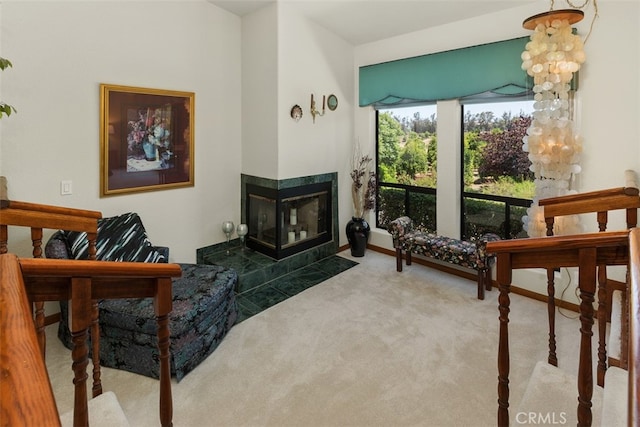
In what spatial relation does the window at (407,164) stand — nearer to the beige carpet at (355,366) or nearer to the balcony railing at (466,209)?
the balcony railing at (466,209)

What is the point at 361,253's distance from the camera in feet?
15.5

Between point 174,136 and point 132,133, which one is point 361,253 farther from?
point 132,133

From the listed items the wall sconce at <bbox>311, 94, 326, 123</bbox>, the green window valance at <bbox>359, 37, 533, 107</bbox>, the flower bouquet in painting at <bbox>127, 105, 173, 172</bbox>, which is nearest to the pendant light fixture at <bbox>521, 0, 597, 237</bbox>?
the green window valance at <bbox>359, 37, 533, 107</bbox>

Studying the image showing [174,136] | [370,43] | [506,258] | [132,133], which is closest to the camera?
[506,258]

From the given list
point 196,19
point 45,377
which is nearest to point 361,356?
point 45,377

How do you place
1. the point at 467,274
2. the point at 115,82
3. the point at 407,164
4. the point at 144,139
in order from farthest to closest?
1. the point at 407,164
2. the point at 467,274
3. the point at 144,139
4. the point at 115,82

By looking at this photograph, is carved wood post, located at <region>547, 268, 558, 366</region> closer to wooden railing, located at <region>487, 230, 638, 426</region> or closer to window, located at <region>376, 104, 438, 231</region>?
wooden railing, located at <region>487, 230, 638, 426</region>

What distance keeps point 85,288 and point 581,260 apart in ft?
5.00

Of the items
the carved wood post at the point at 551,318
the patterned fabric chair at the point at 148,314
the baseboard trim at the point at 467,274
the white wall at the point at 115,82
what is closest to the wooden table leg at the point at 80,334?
the patterned fabric chair at the point at 148,314

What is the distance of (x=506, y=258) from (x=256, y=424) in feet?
→ 5.04

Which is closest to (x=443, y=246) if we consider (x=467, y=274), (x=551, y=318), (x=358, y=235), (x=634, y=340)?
(x=467, y=274)

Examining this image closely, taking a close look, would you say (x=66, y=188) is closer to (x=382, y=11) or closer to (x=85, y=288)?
(x=85, y=288)

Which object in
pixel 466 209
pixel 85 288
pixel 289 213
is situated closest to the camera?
pixel 85 288

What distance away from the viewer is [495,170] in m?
3.83
